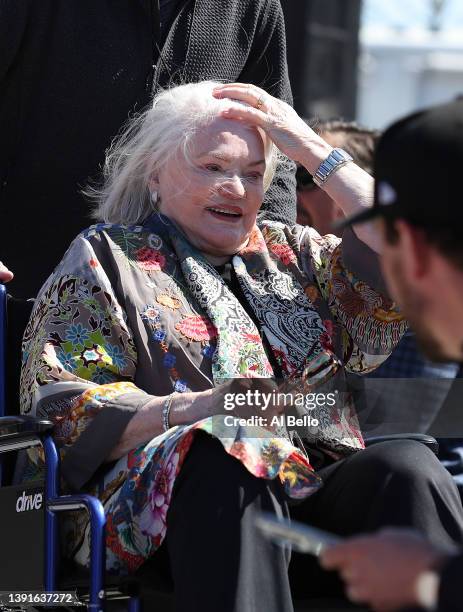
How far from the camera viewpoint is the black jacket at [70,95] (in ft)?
11.7

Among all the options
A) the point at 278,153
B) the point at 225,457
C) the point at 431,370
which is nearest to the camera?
the point at 225,457

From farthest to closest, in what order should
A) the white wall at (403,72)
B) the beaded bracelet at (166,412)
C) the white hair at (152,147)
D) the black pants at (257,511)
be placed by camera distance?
the white wall at (403,72) → the white hair at (152,147) → the beaded bracelet at (166,412) → the black pants at (257,511)

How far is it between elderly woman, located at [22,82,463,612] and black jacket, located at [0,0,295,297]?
19cm

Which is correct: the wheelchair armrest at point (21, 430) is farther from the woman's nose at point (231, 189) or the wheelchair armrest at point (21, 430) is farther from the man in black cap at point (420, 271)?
the man in black cap at point (420, 271)

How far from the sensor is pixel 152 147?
3.33 meters

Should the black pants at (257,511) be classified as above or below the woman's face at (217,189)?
below

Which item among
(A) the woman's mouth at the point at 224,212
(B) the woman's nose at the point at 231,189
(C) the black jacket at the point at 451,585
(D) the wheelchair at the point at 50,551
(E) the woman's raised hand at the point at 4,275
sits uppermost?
(C) the black jacket at the point at 451,585

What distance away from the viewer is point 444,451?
12.8 ft

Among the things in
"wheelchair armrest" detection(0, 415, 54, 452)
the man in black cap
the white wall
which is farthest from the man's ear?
the white wall

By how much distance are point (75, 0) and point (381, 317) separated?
1306 mm

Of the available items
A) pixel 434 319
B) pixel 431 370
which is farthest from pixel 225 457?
pixel 431 370

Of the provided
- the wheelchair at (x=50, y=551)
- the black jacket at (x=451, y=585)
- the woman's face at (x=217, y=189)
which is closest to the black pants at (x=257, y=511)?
the wheelchair at (x=50, y=551)

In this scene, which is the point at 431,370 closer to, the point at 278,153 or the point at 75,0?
the point at 278,153

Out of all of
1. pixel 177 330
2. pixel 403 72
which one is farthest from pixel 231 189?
pixel 403 72
